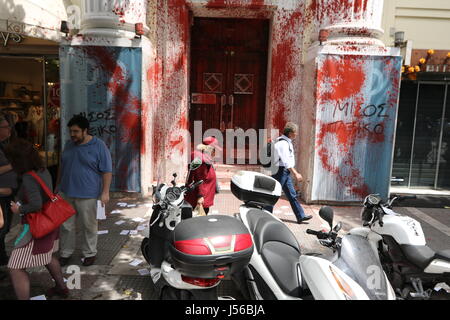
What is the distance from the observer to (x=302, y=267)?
2.63 metres

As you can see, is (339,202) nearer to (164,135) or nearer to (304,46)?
(304,46)

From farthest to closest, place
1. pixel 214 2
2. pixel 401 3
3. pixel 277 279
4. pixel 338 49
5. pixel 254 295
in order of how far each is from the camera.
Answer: pixel 401 3 → pixel 214 2 → pixel 338 49 → pixel 254 295 → pixel 277 279

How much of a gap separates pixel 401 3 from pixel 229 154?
19.3 ft

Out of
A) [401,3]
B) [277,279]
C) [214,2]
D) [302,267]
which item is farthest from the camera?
[401,3]

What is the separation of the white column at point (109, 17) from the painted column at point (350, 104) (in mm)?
3975

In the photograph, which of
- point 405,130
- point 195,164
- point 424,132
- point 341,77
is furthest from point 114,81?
point 424,132

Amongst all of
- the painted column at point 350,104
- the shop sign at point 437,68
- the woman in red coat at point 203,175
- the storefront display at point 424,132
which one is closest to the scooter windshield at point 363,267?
the woman in red coat at point 203,175

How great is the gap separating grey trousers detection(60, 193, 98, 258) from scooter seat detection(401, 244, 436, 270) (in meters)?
3.57

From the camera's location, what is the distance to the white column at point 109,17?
711 cm

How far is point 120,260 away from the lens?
4.54 metres

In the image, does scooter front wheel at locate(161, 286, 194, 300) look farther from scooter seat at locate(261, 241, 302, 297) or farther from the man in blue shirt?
the man in blue shirt

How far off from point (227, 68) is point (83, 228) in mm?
6265

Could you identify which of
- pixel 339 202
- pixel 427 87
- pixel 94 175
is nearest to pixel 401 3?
pixel 427 87

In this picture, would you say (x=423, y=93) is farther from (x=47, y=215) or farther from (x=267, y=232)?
(x=47, y=215)
